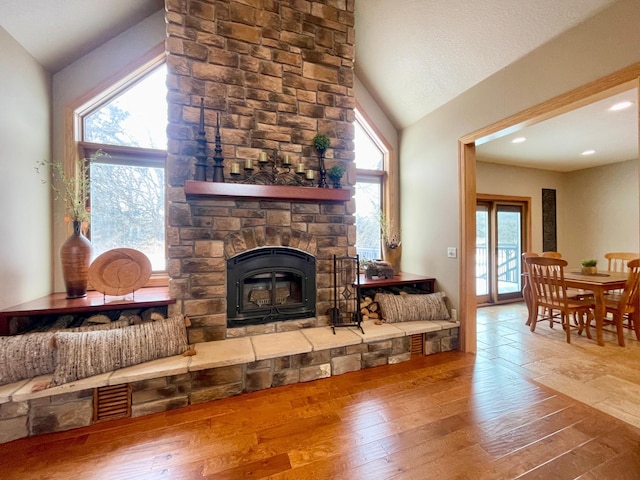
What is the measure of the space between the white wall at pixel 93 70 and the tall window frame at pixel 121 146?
0.16ft

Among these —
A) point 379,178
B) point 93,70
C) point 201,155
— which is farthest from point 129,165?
point 379,178

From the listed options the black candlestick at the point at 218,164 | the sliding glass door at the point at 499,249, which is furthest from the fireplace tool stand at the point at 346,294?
the sliding glass door at the point at 499,249

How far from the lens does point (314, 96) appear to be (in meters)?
2.81

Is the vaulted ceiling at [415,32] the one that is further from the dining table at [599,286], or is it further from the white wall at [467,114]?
the dining table at [599,286]

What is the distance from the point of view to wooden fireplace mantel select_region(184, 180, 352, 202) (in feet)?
7.45

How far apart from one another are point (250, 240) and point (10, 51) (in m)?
2.33

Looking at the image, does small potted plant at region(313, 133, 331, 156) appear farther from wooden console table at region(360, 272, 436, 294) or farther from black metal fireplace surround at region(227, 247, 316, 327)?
wooden console table at region(360, 272, 436, 294)

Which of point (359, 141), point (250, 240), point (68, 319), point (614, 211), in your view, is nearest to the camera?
point (68, 319)

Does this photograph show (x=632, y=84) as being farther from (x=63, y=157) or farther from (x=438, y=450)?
(x=63, y=157)

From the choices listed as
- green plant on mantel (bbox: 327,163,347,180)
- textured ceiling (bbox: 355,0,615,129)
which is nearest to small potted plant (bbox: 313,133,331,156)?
green plant on mantel (bbox: 327,163,347,180)

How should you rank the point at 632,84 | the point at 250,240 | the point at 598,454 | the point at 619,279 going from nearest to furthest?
1. the point at 598,454
2. the point at 632,84
3. the point at 250,240
4. the point at 619,279

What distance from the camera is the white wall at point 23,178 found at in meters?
2.06

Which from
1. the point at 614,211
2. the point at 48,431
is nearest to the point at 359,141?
the point at 48,431

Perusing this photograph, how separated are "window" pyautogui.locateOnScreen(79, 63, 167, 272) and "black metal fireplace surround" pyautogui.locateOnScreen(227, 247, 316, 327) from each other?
1040 mm
